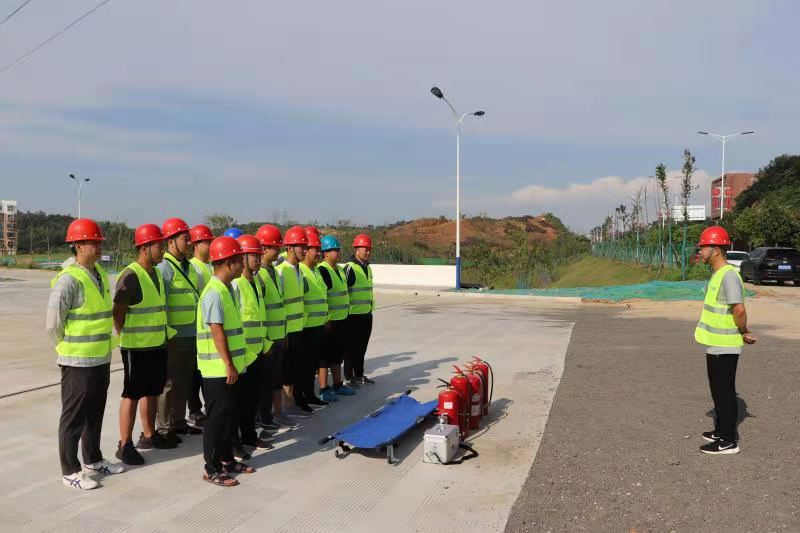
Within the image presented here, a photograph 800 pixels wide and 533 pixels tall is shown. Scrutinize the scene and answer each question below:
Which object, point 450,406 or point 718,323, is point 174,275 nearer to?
point 450,406

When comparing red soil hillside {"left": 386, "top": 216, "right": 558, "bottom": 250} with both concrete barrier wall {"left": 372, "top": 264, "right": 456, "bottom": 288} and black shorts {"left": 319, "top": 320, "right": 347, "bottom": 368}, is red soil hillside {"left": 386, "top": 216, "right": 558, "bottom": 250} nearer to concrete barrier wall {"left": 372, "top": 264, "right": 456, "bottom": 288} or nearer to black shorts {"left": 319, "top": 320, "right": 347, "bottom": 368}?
concrete barrier wall {"left": 372, "top": 264, "right": 456, "bottom": 288}

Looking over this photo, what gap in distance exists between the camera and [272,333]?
18.5ft

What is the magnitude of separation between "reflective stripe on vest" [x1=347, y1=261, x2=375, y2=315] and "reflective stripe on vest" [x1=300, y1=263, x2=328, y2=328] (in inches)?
38.3

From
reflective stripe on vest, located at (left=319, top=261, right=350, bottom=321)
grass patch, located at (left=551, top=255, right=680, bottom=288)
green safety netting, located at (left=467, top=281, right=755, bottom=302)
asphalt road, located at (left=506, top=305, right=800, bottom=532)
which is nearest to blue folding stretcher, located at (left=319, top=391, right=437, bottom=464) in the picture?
asphalt road, located at (left=506, top=305, right=800, bottom=532)

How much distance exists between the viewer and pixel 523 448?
538 cm

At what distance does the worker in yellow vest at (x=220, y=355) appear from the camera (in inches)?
173

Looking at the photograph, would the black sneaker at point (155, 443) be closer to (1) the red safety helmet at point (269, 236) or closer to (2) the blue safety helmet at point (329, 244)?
(1) the red safety helmet at point (269, 236)

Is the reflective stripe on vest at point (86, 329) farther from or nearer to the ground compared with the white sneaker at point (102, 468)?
farther from the ground

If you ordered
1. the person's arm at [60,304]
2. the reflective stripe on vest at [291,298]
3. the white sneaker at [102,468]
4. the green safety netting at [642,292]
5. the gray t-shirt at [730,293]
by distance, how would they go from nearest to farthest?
the person's arm at [60,304] < the white sneaker at [102,468] < the gray t-shirt at [730,293] < the reflective stripe on vest at [291,298] < the green safety netting at [642,292]

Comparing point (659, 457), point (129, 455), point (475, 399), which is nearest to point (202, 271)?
point (129, 455)

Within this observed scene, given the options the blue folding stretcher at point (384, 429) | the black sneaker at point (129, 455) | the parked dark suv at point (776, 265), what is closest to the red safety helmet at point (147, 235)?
the black sneaker at point (129, 455)

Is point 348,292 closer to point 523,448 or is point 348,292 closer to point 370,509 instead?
point 523,448

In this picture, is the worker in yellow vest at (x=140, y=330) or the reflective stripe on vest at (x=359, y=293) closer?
the worker in yellow vest at (x=140, y=330)

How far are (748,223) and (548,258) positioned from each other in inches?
522
